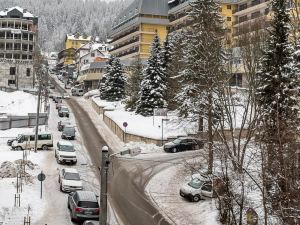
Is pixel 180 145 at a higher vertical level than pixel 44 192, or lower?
higher

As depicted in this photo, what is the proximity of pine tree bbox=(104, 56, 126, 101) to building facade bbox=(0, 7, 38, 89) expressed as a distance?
32089 mm

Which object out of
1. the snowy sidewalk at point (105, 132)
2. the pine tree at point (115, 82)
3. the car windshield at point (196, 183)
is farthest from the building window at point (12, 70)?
the car windshield at point (196, 183)

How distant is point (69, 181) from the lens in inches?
1245

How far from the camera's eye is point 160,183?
114 ft

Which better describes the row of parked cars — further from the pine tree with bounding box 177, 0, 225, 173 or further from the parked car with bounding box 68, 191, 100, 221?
the pine tree with bounding box 177, 0, 225, 173

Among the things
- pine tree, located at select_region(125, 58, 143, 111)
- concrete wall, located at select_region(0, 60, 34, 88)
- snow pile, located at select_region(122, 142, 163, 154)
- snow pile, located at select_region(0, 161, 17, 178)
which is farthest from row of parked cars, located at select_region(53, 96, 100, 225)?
concrete wall, located at select_region(0, 60, 34, 88)

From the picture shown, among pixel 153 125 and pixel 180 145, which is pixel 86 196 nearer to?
pixel 180 145

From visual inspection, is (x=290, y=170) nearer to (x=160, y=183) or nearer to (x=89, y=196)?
(x=89, y=196)

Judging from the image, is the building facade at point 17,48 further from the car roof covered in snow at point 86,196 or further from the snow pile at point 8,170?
the car roof covered in snow at point 86,196

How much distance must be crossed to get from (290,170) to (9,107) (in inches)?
2593

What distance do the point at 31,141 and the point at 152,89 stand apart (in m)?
19.3

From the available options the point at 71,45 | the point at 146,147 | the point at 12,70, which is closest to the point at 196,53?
the point at 146,147

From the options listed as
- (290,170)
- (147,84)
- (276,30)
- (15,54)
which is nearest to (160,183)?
(276,30)

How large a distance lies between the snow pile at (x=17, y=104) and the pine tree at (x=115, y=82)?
1224 cm
